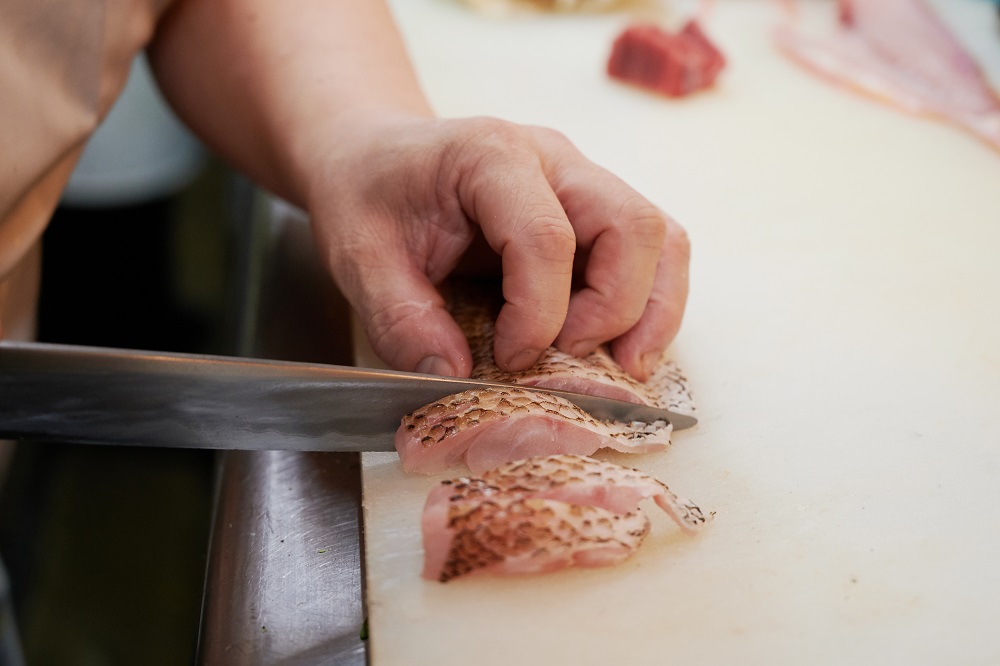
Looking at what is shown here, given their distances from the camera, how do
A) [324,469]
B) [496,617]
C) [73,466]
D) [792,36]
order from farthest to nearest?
[73,466]
[792,36]
[324,469]
[496,617]

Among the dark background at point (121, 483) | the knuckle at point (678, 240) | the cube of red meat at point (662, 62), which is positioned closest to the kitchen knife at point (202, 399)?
the knuckle at point (678, 240)

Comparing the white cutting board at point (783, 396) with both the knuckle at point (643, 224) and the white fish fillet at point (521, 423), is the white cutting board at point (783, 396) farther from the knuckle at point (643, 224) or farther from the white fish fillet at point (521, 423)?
the knuckle at point (643, 224)

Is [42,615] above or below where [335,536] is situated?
below

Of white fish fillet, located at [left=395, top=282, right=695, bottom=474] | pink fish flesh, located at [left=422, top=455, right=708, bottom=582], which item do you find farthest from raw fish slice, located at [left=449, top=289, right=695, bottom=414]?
pink fish flesh, located at [left=422, top=455, right=708, bottom=582]

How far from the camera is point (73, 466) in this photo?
2889 mm

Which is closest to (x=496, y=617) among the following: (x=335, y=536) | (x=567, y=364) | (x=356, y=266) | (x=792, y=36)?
(x=335, y=536)

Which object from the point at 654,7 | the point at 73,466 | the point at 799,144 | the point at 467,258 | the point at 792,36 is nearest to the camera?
the point at 467,258

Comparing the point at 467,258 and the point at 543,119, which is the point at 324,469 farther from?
the point at 543,119

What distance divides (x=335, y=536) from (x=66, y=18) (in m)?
0.81

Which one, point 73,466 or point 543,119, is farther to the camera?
point 73,466

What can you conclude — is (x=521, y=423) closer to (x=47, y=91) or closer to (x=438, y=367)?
(x=438, y=367)

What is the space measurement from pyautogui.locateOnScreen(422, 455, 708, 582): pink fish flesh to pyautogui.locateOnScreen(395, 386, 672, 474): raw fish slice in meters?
0.05

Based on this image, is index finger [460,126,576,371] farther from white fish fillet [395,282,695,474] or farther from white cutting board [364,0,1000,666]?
white cutting board [364,0,1000,666]

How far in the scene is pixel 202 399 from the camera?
3.17ft
